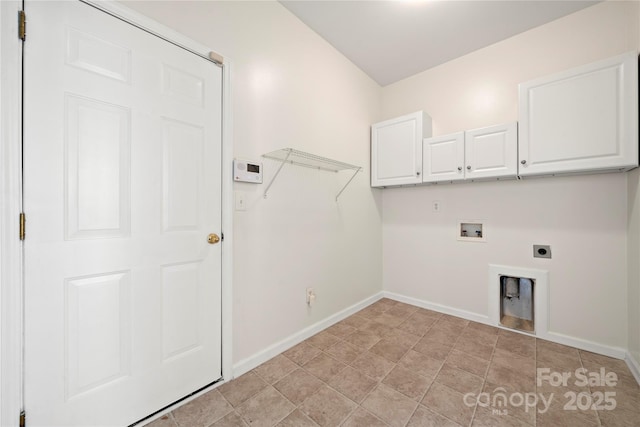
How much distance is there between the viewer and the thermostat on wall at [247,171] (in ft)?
5.19

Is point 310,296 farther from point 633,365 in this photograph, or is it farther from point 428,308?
point 633,365

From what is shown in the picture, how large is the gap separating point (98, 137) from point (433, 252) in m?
2.89

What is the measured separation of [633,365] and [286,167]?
9.11 ft

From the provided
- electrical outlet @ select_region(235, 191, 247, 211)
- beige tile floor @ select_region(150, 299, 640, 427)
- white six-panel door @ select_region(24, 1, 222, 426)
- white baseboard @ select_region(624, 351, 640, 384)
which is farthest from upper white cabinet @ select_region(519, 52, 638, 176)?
white six-panel door @ select_region(24, 1, 222, 426)

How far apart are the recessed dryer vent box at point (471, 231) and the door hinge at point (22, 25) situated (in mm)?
3165

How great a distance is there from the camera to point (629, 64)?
5.08 ft

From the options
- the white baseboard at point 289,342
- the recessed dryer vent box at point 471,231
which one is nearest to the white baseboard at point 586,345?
the recessed dryer vent box at point 471,231

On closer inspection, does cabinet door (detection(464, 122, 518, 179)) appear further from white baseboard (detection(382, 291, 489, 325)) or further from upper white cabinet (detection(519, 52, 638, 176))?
white baseboard (detection(382, 291, 489, 325))

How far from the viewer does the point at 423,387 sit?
1.51 metres

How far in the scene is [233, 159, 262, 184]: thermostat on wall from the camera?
158 cm

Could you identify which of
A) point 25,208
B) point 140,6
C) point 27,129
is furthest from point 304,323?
point 140,6

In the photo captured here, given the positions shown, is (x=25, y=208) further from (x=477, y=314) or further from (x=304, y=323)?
(x=477, y=314)

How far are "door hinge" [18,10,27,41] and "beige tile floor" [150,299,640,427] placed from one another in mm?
1838

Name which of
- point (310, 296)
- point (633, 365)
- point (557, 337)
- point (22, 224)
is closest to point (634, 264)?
point (633, 365)
